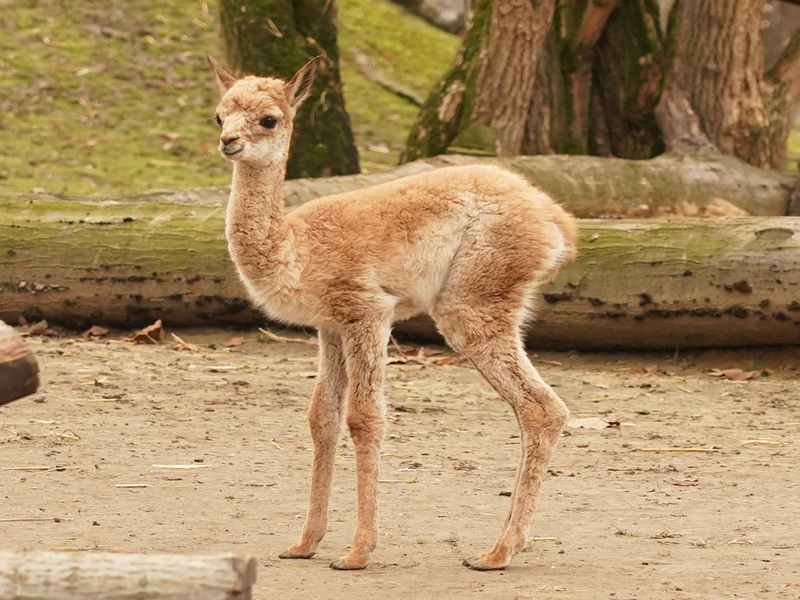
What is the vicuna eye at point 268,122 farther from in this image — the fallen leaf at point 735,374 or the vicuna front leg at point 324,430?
the fallen leaf at point 735,374

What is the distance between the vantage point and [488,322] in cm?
471

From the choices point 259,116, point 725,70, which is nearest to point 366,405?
point 259,116

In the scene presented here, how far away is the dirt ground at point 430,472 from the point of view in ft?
14.6

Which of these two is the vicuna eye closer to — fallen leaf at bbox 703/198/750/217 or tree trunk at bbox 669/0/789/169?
fallen leaf at bbox 703/198/750/217

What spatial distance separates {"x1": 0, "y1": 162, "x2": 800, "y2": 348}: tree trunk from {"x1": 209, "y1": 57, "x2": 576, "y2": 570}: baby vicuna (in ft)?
13.1

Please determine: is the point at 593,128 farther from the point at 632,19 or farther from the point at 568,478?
the point at 568,478

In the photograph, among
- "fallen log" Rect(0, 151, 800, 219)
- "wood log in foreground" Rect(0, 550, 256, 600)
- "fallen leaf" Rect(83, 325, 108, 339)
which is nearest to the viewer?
"wood log in foreground" Rect(0, 550, 256, 600)

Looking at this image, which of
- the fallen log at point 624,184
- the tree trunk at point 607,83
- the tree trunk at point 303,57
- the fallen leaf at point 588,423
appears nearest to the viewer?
the fallen leaf at point 588,423

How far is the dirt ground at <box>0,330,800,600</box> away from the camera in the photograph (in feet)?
14.6

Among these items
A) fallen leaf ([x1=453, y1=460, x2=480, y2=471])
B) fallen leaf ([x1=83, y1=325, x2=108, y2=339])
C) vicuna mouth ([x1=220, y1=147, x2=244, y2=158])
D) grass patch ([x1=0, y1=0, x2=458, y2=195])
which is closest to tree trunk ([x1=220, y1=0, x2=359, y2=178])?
grass patch ([x1=0, y1=0, x2=458, y2=195])

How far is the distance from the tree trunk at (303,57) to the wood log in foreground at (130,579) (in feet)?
28.7

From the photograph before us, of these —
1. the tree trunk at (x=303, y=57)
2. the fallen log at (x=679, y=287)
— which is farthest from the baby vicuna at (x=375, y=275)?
the tree trunk at (x=303, y=57)

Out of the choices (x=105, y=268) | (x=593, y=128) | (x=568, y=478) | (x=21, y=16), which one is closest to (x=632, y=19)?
(x=593, y=128)

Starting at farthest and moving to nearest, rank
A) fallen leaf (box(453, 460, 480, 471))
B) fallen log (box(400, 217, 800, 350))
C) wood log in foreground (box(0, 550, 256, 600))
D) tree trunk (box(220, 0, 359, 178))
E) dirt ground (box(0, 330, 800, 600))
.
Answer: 1. tree trunk (box(220, 0, 359, 178))
2. fallen log (box(400, 217, 800, 350))
3. fallen leaf (box(453, 460, 480, 471))
4. dirt ground (box(0, 330, 800, 600))
5. wood log in foreground (box(0, 550, 256, 600))
